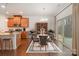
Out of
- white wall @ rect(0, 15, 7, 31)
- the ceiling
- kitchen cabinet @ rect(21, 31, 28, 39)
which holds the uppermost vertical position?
the ceiling

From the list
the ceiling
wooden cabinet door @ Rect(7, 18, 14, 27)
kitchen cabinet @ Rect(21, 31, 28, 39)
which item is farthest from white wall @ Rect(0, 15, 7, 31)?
the ceiling

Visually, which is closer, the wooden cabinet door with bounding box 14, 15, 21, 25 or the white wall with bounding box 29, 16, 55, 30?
the wooden cabinet door with bounding box 14, 15, 21, 25

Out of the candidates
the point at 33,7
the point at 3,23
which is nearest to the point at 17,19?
the point at 3,23

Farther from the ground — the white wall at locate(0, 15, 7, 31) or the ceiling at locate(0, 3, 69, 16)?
the ceiling at locate(0, 3, 69, 16)

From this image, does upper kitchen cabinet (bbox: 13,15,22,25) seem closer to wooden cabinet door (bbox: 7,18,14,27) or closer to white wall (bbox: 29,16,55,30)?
wooden cabinet door (bbox: 7,18,14,27)

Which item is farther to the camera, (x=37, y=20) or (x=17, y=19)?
(x=37, y=20)

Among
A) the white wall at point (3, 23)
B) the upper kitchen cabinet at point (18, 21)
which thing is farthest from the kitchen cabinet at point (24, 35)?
the white wall at point (3, 23)

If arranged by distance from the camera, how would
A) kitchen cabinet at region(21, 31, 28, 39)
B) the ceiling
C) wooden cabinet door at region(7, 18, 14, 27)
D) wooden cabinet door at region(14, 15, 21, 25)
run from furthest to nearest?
kitchen cabinet at region(21, 31, 28, 39) < wooden cabinet door at region(7, 18, 14, 27) < wooden cabinet door at region(14, 15, 21, 25) < the ceiling

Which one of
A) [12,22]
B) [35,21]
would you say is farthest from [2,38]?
[35,21]

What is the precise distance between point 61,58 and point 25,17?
964 cm

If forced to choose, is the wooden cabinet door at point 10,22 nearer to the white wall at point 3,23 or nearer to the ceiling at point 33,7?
the white wall at point 3,23

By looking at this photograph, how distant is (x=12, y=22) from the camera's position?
10.9m

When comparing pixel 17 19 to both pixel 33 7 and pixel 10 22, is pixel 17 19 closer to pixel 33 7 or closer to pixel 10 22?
pixel 10 22

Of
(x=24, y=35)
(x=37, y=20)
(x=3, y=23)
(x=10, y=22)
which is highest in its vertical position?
(x=37, y=20)
